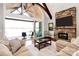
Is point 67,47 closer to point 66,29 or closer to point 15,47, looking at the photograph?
point 66,29

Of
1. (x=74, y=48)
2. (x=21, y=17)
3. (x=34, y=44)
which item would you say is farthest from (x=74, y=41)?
(x=21, y=17)

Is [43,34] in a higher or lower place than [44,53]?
higher

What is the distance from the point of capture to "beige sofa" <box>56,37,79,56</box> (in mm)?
2182

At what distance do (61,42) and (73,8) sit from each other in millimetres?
630

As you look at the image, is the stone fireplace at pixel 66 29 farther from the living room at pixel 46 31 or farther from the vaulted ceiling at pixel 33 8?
the vaulted ceiling at pixel 33 8

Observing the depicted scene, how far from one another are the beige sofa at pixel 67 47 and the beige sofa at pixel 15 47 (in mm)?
543

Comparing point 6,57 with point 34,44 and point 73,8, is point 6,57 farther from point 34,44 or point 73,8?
point 73,8

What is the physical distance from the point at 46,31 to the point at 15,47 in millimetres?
633

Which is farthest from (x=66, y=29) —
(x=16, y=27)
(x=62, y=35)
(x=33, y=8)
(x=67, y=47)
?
(x=16, y=27)

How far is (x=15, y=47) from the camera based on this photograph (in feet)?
7.39

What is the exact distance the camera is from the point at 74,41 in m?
2.19

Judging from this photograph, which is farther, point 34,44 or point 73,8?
point 34,44

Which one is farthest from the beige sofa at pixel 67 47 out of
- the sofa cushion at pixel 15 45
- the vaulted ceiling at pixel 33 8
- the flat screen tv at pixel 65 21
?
the sofa cushion at pixel 15 45

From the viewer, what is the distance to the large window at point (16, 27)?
2.18 metres
